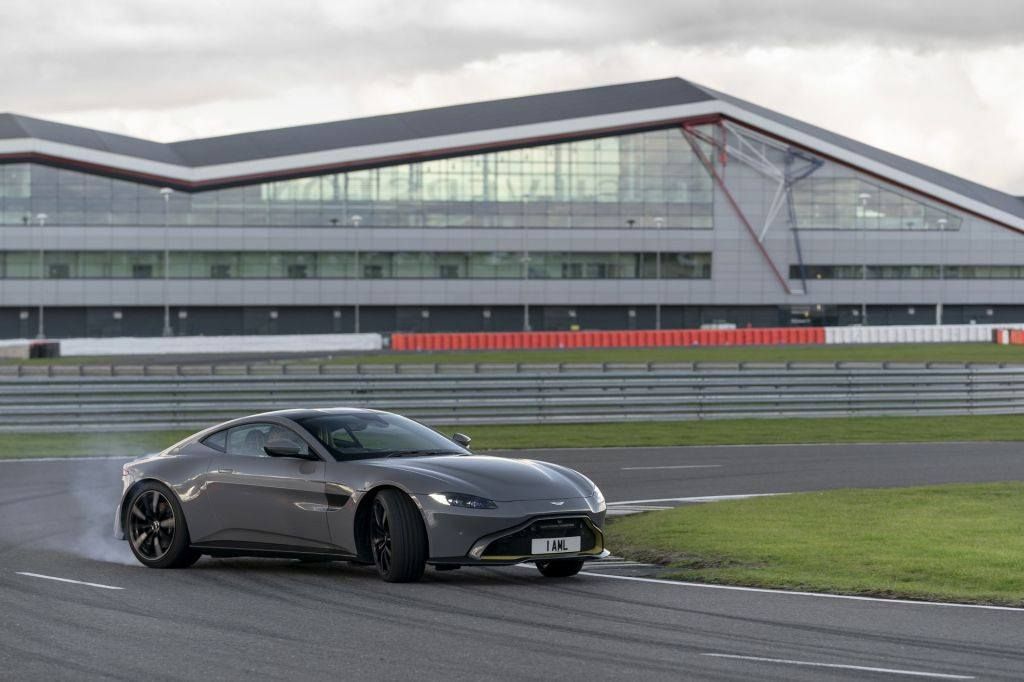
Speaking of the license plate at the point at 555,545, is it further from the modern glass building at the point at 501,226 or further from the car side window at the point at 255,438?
the modern glass building at the point at 501,226

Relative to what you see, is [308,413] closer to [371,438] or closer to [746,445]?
[371,438]

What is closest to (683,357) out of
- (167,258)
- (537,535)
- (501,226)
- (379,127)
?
(501,226)

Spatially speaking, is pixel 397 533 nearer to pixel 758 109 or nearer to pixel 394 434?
pixel 394 434

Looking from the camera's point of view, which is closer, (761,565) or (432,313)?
(761,565)

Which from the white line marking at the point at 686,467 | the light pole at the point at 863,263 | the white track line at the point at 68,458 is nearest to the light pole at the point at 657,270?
the light pole at the point at 863,263

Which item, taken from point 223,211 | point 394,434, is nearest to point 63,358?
point 223,211

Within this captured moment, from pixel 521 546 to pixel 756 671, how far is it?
313cm

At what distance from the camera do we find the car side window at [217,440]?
12195mm

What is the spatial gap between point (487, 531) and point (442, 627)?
61.7 inches

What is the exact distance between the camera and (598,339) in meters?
71.7

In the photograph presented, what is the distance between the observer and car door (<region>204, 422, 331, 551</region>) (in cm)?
1133

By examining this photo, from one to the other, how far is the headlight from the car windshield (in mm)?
948

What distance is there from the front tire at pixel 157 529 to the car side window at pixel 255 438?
63 centimetres

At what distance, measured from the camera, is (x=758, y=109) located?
9119cm
